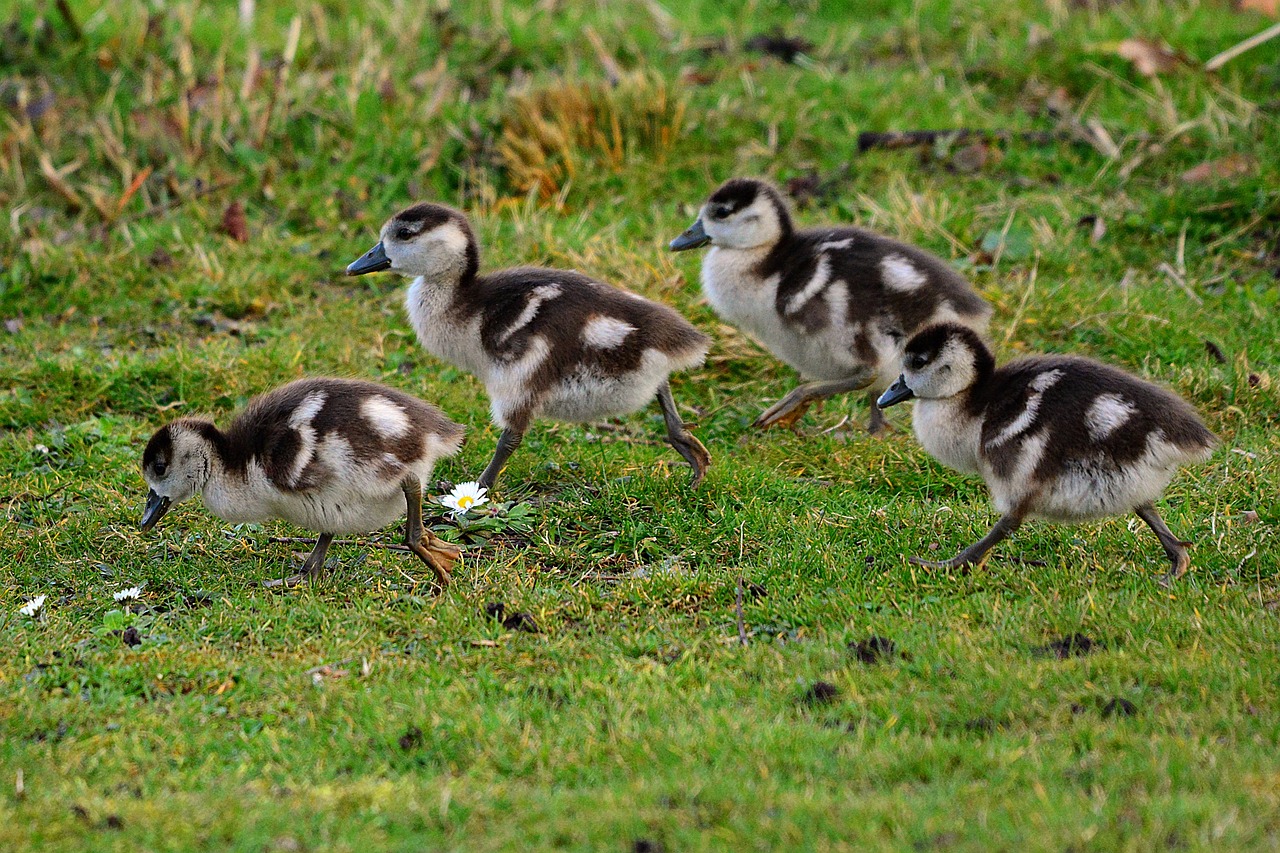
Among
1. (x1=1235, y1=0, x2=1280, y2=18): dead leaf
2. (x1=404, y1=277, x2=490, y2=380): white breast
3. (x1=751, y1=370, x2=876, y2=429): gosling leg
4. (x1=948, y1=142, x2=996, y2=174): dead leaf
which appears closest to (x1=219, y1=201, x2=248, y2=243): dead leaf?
(x1=404, y1=277, x2=490, y2=380): white breast

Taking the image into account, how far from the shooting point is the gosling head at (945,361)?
5.51m

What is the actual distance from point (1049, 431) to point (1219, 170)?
5.35 meters

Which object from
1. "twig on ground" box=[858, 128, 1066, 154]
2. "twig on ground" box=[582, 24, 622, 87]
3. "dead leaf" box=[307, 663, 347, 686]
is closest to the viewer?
"dead leaf" box=[307, 663, 347, 686]

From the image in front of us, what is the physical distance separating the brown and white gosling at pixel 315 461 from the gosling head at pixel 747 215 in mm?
2296

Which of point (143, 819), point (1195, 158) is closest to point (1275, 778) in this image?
point (143, 819)

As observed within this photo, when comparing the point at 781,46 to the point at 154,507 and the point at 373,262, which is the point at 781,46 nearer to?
the point at 373,262

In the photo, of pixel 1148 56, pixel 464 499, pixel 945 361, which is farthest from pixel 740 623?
pixel 1148 56

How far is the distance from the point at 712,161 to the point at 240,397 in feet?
14.0

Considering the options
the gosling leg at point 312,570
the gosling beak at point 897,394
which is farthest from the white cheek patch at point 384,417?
the gosling beak at point 897,394

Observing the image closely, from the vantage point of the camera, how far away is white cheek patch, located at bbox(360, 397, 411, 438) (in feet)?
17.8

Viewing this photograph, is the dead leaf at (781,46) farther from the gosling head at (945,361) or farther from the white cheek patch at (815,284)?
the gosling head at (945,361)

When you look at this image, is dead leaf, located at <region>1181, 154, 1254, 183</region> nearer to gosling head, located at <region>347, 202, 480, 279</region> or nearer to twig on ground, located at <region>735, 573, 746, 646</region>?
gosling head, located at <region>347, 202, 480, 279</region>

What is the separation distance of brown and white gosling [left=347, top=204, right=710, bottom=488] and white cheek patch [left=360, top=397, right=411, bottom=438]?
850 millimetres

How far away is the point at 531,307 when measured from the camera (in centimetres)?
623
